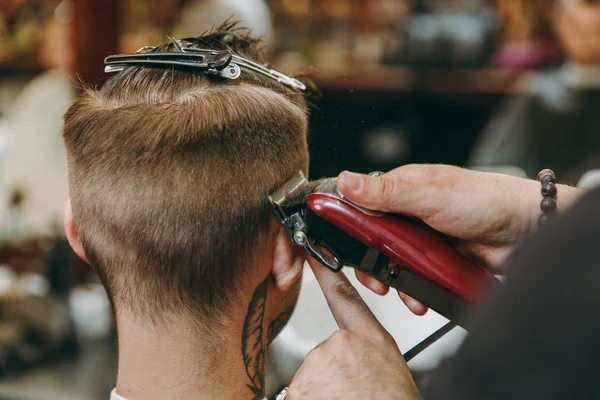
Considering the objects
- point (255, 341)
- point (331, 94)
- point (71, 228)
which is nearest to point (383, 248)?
point (255, 341)

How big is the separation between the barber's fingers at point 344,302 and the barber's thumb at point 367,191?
146 mm

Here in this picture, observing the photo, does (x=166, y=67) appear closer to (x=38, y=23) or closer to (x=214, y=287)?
(x=214, y=287)

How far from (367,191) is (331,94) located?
8.61 feet

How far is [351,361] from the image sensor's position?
100cm

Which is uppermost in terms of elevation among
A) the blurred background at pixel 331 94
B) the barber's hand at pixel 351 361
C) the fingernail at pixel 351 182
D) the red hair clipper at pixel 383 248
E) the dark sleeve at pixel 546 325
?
the dark sleeve at pixel 546 325

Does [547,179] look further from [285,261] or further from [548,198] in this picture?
[285,261]

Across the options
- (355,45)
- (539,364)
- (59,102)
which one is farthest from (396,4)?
(539,364)

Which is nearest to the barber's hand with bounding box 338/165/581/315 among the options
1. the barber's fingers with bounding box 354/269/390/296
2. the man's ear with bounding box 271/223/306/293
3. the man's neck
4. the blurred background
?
the barber's fingers with bounding box 354/269/390/296

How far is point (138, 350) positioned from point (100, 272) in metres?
0.15

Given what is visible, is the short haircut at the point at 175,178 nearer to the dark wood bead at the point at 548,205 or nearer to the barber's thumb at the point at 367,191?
the barber's thumb at the point at 367,191

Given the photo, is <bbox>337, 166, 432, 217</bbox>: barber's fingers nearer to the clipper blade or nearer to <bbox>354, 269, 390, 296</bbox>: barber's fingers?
the clipper blade

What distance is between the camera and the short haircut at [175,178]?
102 cm

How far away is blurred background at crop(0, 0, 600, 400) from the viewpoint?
2270mm

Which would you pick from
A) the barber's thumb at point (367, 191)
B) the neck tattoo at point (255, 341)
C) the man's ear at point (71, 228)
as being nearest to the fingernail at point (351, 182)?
the barber's thumb at point (367, 191)
